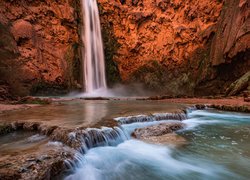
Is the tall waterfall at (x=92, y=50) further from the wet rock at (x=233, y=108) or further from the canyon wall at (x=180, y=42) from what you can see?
the wet rock at (x=233, y=108)

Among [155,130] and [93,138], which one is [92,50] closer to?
[155,130]

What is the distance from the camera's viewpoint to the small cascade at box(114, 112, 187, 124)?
6391mm

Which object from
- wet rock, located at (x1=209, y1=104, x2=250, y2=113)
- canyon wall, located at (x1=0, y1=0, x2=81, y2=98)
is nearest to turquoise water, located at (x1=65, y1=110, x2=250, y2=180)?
wet rock, located at (x1=209, y1=104, x2=250, y2=113)

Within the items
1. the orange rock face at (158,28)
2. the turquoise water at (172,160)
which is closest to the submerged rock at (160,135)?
the turquoise water at (172,160)

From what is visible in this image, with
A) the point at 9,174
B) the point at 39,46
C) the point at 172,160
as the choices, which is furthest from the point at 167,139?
the point at 39,46

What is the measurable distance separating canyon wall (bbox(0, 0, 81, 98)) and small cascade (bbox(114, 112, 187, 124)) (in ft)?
40.8

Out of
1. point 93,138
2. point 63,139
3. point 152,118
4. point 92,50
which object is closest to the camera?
point 63,139

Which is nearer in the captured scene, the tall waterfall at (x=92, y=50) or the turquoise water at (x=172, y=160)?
the turquoise water at (x=172, y=160)

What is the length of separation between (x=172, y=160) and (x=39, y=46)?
17.9 meters

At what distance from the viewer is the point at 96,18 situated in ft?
77.6

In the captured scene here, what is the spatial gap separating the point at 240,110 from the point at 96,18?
714 inches

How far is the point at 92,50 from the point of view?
22.8 meters

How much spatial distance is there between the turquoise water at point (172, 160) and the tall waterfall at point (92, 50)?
16.2 m

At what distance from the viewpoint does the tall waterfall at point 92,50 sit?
72.1ft
